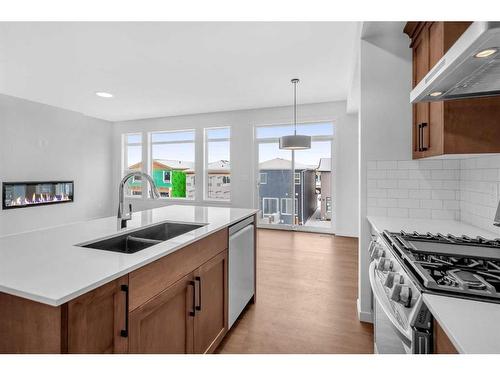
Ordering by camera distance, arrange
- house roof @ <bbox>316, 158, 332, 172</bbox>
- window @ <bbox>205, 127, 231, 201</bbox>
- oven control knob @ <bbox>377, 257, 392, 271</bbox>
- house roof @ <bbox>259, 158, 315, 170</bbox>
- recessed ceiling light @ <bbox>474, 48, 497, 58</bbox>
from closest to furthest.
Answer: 1. recessed ceiling light @ <bbox>474, 48, 497, 58</bbox>
2. oven control knob @ <bbox>377, 257, 392, 271</bbox>
3. house roof @ <bbox>316, 158, 332, 172</bbox>
4. house roof @ <bbox>259, 158, 315, 170</bbox>
5. window @ <bbox>205, 127, 231, 201</bbox>

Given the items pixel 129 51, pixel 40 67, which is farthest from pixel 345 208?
pixel 40 67

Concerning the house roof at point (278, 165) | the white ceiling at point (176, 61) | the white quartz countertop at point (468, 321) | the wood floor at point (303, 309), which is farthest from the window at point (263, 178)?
the white quartz countertop at point (468, 321)

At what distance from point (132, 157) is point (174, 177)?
1.46 metres

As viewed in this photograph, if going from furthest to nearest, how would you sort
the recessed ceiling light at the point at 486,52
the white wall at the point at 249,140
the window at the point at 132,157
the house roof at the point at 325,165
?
the window at the point at 132,157 < the house roof at the point at 325,165 < the white wall at the point at 249,140 < the recessed ceiling light at the point at 486,52

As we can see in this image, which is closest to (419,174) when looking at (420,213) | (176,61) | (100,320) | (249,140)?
(420,213)

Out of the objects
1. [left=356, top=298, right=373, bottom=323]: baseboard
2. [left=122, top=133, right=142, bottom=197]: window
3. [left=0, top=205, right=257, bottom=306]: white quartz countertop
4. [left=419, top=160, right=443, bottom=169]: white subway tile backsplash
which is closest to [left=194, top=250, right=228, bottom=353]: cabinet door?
[left=0, top=205, right=257, bottom=306]: white quartz countertop

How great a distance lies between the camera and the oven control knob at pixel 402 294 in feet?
2.83

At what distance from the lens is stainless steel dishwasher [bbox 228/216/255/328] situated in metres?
1.88

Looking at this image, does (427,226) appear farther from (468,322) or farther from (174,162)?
(174,162)

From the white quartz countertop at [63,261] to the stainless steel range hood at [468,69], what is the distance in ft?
4.14

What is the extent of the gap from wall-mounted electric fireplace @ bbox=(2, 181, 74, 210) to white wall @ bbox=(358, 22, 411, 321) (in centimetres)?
593

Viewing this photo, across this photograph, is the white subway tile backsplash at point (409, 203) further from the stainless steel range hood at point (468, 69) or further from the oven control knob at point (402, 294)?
the oven control knob at point (402, 294)

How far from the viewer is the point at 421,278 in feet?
2.88

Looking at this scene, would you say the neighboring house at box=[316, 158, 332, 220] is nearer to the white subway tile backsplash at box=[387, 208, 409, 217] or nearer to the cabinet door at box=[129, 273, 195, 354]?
the white subway tile backsplash at box=[387, 208, 409, 217]
